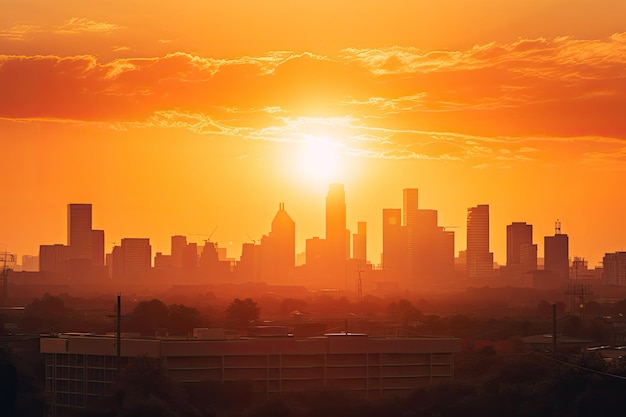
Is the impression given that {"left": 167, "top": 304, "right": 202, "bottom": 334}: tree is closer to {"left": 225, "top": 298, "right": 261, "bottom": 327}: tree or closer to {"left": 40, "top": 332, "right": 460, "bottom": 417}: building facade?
{"left": 225, "top": 298, "right": 261, "bottom": 327}: tree

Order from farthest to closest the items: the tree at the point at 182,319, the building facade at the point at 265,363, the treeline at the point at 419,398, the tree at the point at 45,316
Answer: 1. the tree at the point at 45,316
2. the tree at the point at 182,319
3. the building facade at the point at 265,363
4. the treeline at the point at 419,398

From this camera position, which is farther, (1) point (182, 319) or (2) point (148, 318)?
(1) point (182, 319)

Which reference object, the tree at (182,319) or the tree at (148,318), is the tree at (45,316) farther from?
the tree at (182,319)

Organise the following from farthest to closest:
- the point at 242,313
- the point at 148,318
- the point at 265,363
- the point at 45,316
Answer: the point at 242,313 < the point at 45,316 < the point at 148,318 < the point at 265,363

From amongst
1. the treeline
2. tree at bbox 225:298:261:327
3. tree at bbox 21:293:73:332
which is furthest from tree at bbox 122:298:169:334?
the treeline

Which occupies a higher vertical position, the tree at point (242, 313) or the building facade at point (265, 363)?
the tree at point (242, 313)

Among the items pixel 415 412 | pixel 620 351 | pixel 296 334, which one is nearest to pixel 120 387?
pixel 415 412

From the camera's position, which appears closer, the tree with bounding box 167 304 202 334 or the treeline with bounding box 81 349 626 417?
the treeline with bounding box 81 349 626 417

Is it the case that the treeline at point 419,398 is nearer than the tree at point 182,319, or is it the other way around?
the treeline at point 419,398

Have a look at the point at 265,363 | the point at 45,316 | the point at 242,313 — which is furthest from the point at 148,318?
the point at 265,363

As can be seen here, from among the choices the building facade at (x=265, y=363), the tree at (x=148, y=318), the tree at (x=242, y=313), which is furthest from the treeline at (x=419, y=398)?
the tree at (x=242, y=313)

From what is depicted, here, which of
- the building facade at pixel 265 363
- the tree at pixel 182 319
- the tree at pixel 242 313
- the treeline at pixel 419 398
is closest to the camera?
the treeline at pixel 419 398

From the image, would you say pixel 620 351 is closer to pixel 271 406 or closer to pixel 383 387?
pixel 383 387

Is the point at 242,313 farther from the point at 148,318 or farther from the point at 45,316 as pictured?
the point at 148,318
